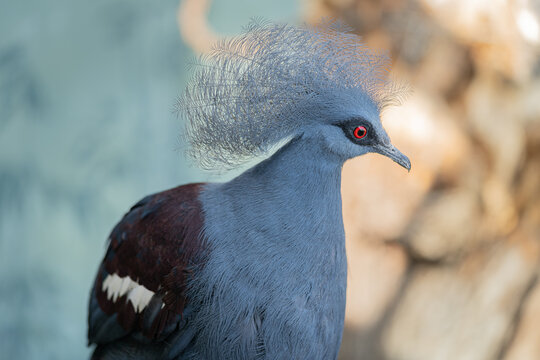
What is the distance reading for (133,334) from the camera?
1175mm

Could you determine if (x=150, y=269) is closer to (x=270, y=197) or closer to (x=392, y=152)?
(x=270, y=197)

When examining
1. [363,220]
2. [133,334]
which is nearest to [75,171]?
[363,220]

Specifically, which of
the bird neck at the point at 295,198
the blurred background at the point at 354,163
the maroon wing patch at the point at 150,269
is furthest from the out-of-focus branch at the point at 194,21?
the bird neck at the point at 295,198

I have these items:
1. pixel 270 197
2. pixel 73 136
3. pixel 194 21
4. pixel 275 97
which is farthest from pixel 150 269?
pixel 73 136

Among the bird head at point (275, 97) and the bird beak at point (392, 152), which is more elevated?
the bird head at point (275, 97)

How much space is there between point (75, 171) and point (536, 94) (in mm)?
1905

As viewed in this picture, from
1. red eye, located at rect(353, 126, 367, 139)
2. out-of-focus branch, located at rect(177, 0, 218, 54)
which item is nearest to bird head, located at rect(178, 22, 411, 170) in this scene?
red eye, located at rect(353, 126, 367, 139)

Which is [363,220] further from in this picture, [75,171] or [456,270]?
[75,171]

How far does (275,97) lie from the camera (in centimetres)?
100

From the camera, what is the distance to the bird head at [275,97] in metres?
1.00

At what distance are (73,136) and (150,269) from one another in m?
1.44

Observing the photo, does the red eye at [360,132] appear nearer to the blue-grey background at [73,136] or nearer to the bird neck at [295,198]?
the bird neck at [295,198]

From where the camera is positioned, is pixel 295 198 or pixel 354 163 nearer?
pixel 295 198

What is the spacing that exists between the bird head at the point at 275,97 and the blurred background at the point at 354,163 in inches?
51.9
